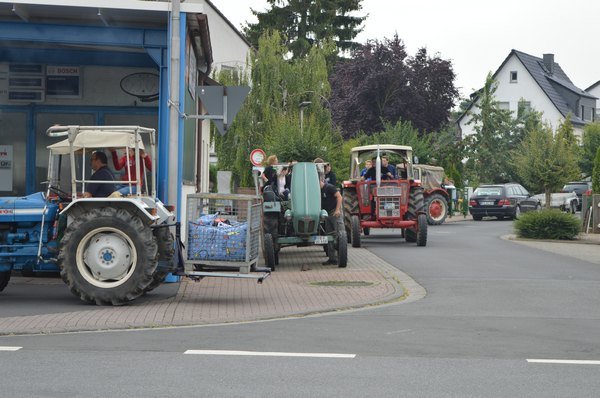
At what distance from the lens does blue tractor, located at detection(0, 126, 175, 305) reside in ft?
38.8

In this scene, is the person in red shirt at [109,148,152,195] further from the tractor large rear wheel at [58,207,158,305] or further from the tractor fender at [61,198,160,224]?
the tractor large rear wheel at [58,207,158,305]

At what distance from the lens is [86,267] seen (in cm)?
1198

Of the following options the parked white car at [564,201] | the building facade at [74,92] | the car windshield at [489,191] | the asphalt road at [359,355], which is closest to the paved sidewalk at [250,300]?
the asphalt road at [359,355]

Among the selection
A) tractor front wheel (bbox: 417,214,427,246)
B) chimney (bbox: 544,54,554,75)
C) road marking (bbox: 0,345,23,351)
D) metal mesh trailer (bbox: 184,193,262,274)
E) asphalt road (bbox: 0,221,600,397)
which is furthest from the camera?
chimney (bbox: 544,54,554,75)

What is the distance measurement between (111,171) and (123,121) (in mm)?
5952

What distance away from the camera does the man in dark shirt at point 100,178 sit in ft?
40.8

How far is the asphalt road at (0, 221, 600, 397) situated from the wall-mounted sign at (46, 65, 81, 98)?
8.61m

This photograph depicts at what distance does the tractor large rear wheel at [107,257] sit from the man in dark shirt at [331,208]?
254 inches

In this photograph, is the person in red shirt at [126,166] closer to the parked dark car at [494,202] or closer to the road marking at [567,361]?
the road marking at [567,361]

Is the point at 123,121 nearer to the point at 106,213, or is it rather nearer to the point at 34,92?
the point at 34,92

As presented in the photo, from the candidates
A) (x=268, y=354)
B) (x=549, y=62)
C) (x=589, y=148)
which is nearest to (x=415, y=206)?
(x=268, y=354)

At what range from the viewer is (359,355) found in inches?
329

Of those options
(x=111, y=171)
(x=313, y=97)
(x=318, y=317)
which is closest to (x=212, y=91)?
(x=111, y=171)

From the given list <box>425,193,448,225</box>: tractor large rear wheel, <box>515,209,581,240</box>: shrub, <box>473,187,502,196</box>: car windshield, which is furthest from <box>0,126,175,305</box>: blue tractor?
<box>473,187,502,196</box>: car windshield
